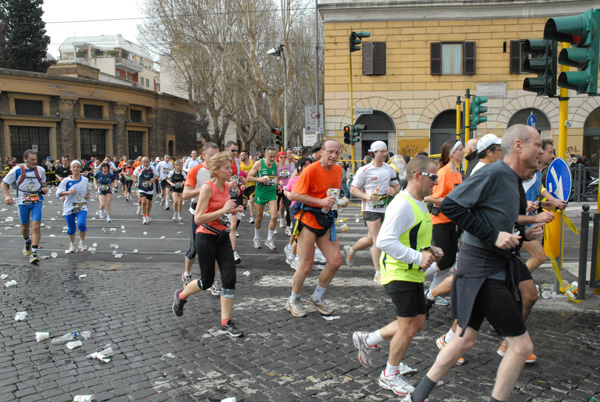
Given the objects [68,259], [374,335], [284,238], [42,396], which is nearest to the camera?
[42,396]

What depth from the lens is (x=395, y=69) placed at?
26.3 m

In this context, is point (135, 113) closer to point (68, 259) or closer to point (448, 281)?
point (68, 259)

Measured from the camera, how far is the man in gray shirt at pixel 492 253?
124 inches

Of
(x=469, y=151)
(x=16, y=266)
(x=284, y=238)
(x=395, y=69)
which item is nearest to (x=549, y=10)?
(x=395, y=69)

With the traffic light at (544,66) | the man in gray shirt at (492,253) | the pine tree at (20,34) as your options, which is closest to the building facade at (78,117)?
the pine tree at (20,34)

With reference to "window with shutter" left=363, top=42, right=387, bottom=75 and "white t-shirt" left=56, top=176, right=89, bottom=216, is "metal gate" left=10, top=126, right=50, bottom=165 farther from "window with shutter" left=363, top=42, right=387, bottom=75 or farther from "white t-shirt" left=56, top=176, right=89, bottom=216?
"white t-shirt" left=56, top=176, right=89, bottom=216

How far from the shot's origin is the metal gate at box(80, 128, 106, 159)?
1555 inches

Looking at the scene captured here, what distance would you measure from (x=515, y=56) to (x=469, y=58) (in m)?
2.32

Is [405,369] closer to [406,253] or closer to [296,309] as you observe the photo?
[406,253]

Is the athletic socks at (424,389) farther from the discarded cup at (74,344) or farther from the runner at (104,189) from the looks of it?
the runner at (104,189)

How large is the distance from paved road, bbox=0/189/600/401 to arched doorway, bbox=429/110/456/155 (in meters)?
19.7

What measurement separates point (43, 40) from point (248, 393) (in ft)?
160

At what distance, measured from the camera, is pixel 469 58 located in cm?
2594

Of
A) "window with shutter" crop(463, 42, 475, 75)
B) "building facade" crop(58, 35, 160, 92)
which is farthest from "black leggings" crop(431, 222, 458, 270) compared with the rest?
"building facade" crop(58, 35, 160, 92)
